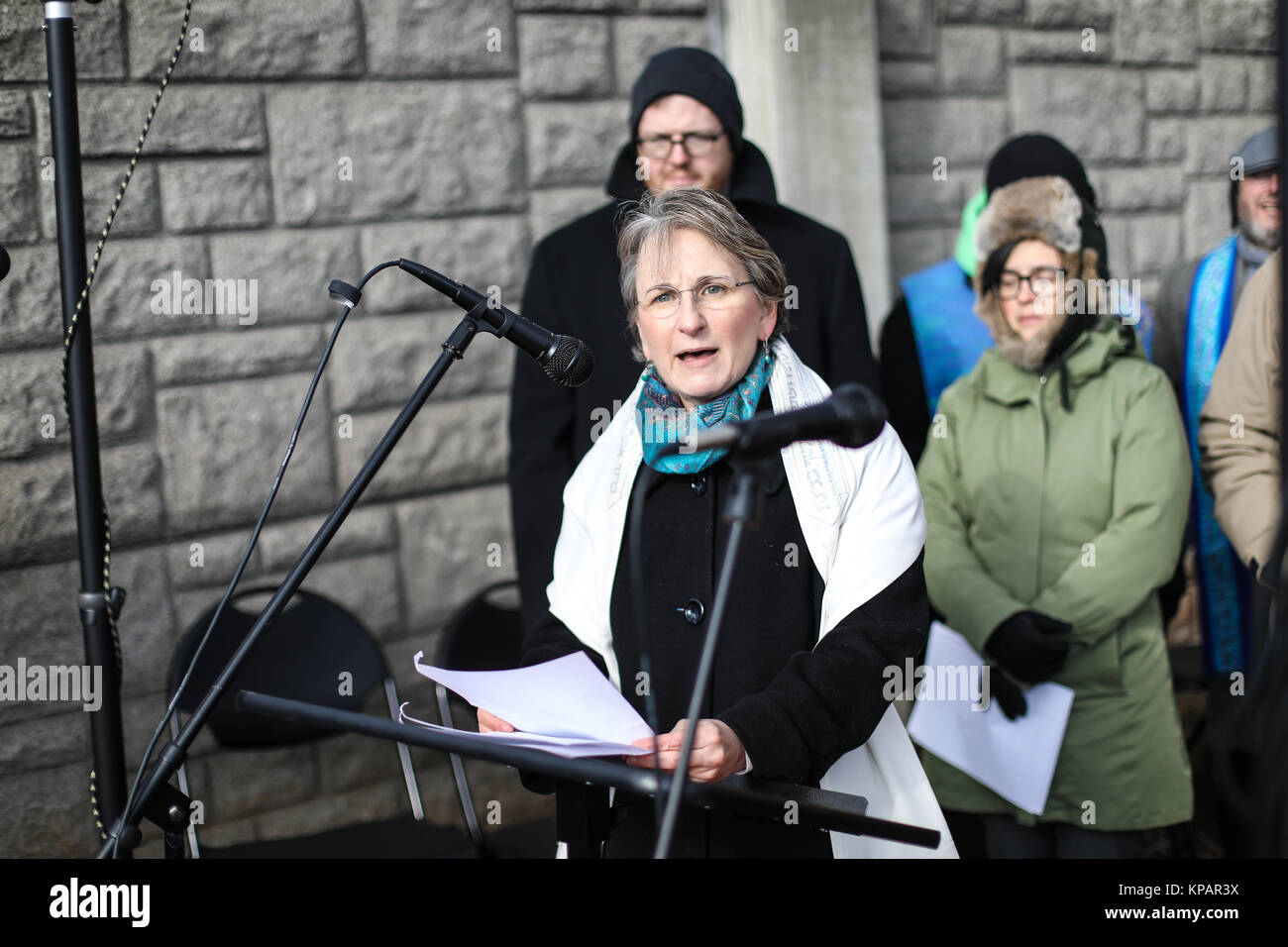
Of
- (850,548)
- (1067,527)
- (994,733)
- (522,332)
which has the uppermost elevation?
(522,332)

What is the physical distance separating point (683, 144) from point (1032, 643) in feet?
4.71

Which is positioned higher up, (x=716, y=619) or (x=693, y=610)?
(x=716, y=619)

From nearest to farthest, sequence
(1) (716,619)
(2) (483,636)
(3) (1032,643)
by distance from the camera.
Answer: (1) (716,619), (3) (1032,643), (2) (483,636)

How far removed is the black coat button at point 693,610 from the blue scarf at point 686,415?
222 mm

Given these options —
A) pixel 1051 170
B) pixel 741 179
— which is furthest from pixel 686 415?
pixel 1051 170

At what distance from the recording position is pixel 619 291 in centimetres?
311

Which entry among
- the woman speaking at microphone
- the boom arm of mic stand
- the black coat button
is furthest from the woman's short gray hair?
the boom arm of mic stand

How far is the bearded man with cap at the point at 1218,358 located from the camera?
3.44 metres

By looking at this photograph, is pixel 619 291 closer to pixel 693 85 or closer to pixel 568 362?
pixel 693 85

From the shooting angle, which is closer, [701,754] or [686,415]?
[701,754]

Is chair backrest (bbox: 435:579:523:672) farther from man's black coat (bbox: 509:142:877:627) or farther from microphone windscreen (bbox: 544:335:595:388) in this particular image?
microphone windscreen (bbox: 544:335:595:388)

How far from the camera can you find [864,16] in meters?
4.58

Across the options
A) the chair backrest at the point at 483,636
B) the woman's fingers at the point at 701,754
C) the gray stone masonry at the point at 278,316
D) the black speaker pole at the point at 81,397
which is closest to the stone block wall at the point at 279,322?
the gray stone masonry at the point at 278,316
